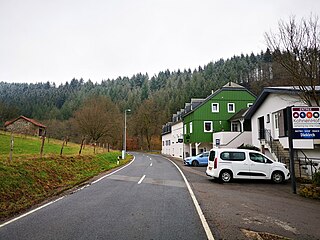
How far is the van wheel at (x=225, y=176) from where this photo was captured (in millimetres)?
14523

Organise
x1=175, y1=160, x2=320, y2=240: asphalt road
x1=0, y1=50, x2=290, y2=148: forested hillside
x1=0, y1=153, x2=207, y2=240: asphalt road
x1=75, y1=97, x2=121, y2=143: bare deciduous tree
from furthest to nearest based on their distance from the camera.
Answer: x1=0, y1=50, x2=290, y2=148: forested hillside < x1=75, y1=97, x2=121, y2=143: bare deciduous tree < x1=175, y1=160, x2=320, y2=240: asphalt road < x1=0, y1=153, x2=207, y2=240: asphalt road

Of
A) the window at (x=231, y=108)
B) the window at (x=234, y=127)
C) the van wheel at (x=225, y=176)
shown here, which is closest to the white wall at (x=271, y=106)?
the van wheel at (x=225, y=176)

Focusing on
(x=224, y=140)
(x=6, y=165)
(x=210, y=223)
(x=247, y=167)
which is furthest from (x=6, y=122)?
(x=210, y=223)

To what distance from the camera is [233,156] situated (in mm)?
14711

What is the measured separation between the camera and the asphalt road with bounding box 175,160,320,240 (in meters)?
5.84

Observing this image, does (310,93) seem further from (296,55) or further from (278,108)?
(278,108)

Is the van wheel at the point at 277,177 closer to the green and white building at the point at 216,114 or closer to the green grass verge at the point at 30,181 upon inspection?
the green grass verge at the point at 30,181

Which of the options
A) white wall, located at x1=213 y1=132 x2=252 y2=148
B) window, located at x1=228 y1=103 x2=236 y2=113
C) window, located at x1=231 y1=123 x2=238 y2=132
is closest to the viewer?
white wall, located at x1=213 y1=132 x2=252 y2=148

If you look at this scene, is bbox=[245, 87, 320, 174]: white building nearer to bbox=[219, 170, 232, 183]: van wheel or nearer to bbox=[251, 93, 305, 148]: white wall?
bbox=[251, 93, 305, 148]: white wall

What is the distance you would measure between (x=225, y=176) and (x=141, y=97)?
8045 centimetres

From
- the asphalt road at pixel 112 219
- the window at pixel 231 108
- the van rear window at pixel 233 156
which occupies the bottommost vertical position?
the asphalt road at pixel 112 219

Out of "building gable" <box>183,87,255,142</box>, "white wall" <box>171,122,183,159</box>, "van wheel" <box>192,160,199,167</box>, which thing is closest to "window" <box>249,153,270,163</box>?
"van wheel" <box>192,160,199,167</box>

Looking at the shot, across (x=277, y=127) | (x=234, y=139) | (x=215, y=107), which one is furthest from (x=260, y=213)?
(x=215, y=107)

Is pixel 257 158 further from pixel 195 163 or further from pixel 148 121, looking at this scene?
pixel 148 121
